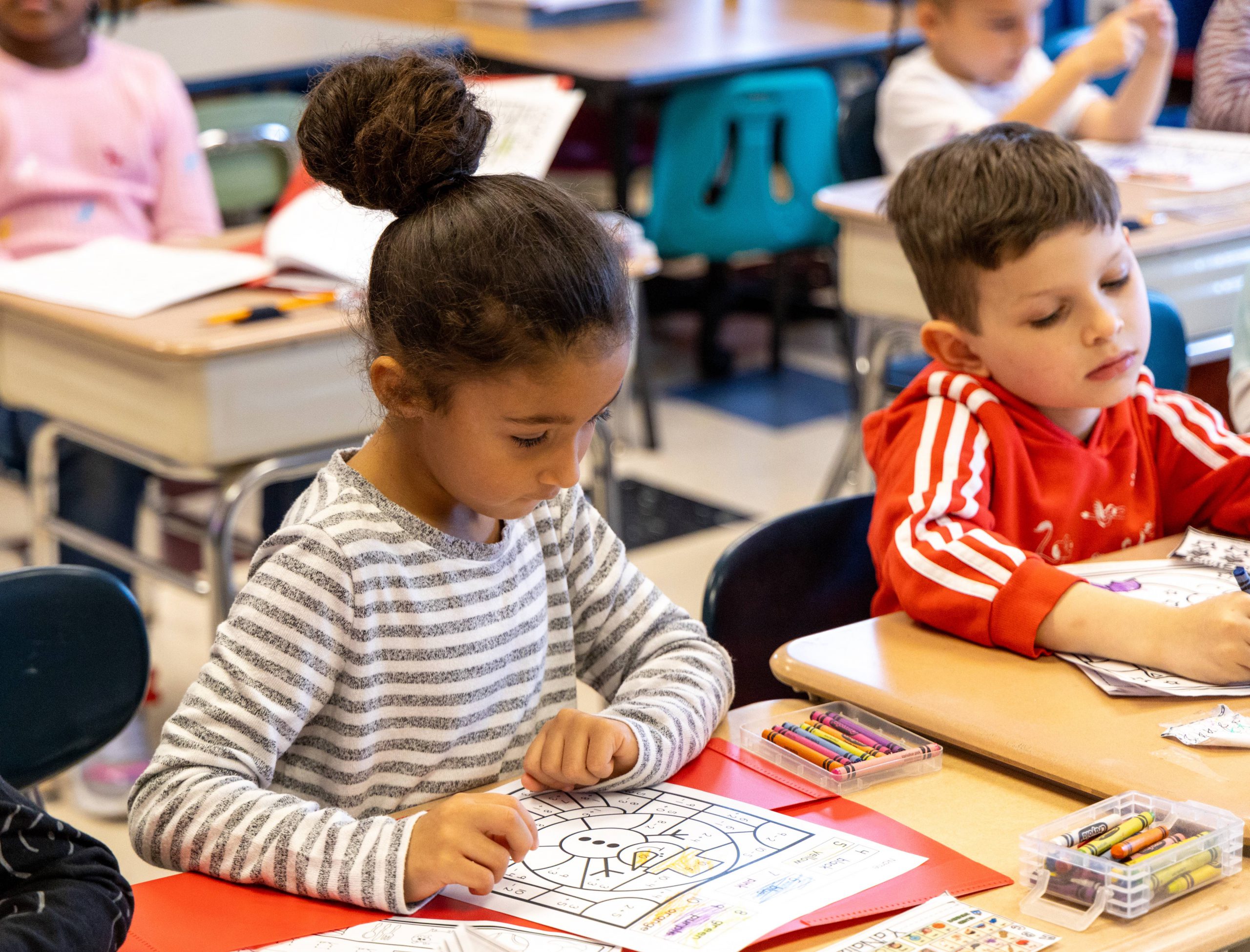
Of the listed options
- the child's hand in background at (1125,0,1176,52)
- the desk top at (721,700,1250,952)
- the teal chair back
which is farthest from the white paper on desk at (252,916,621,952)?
the teal chair back

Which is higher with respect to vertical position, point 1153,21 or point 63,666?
point 1153,21

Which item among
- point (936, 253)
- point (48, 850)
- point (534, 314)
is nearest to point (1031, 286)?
point (936, 253)

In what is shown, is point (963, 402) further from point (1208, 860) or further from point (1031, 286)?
point (1208, 860)

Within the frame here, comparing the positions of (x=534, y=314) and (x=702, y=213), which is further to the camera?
(x=702, y=213)

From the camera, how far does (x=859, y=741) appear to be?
3.42 feet

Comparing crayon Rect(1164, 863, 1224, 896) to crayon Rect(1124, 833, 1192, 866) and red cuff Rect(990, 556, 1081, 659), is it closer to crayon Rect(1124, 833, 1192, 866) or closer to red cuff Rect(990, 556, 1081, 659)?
crayon Rect(1124, 833, 1192, 866)

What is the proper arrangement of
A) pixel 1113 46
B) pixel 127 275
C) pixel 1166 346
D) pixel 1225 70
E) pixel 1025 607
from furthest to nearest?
pixel 1225 70
pixel 1113 46
pixel 127 275
pixel 1166 346
pixel 1025 607

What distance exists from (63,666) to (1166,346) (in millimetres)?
1235

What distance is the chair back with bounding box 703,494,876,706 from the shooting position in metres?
1.34

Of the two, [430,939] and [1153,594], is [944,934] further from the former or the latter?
[1153,594]

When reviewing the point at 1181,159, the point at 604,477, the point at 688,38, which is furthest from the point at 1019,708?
the point at 688,38

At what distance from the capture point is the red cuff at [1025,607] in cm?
114

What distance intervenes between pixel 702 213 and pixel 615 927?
305 centimetres

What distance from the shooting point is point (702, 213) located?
3.74m
